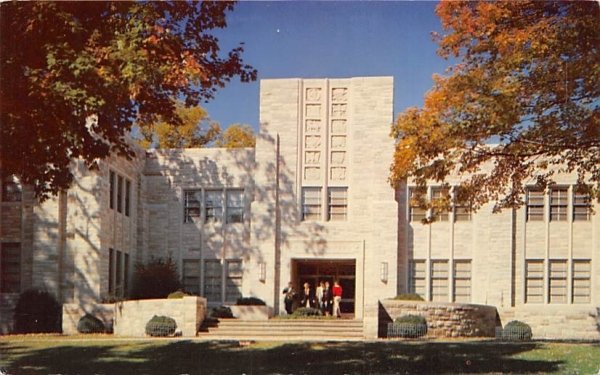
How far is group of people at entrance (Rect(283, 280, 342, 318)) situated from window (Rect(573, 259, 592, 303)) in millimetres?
8481

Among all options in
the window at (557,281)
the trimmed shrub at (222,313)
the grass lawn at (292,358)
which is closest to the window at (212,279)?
the trimmed shrub at (222,313)

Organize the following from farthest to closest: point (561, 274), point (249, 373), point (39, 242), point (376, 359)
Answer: point (561, 274) → point (39, 242) → point (376, 359) → point (249, 373)

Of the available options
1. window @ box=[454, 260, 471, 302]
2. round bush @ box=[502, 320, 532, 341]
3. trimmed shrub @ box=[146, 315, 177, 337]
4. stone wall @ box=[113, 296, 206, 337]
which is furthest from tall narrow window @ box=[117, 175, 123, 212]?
round bush @ box=[502, 320, 532, 341]

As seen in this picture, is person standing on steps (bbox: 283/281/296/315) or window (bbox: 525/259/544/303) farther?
window (bbox: 525/259/544/303)

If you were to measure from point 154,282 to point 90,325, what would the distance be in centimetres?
462

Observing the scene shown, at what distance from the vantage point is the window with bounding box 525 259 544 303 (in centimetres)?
3316

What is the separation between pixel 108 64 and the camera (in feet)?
A: 51.5

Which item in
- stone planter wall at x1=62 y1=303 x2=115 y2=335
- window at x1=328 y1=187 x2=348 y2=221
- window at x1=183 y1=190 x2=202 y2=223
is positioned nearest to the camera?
stone planter wall at x1=62 y1=303 x2=115 y2=335

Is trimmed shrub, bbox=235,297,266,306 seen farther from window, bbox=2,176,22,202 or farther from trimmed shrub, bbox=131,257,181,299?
window, bbox=2,176,22,202

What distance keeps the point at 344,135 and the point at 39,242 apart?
38.2 feet

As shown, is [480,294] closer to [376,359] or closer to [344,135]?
[344,135]

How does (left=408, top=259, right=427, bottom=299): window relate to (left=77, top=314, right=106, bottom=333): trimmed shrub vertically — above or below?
above

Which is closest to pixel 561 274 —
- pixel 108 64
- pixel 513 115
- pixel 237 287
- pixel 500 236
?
pixel 500 236

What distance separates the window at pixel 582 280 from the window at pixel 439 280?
4596 mm
